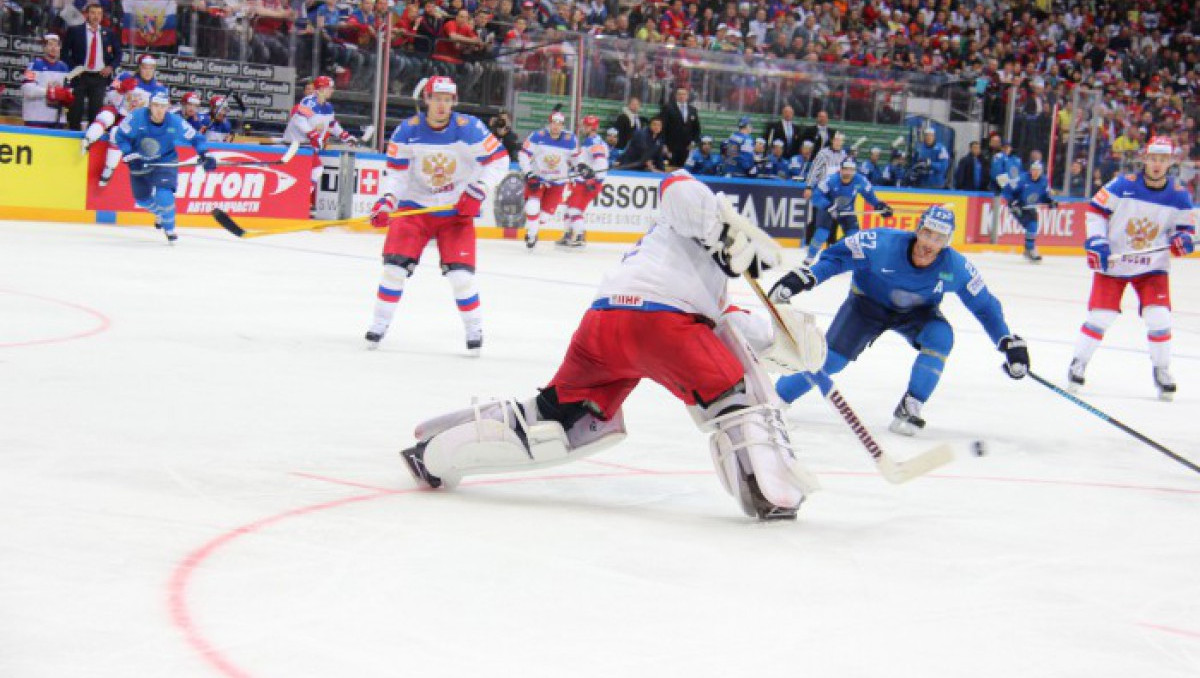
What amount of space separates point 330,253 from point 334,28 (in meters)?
3.93

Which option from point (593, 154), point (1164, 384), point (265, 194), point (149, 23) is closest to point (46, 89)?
point (149, 23)

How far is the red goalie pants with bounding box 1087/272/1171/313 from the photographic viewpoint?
27.6 feet

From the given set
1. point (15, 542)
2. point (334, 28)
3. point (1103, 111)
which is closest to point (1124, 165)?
point (1103, 111)

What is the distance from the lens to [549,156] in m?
17.0

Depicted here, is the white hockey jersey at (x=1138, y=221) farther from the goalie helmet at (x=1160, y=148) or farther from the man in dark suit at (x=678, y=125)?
the man in dark suit at (x=678, y=125)

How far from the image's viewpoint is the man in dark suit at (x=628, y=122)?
1844 centimetres

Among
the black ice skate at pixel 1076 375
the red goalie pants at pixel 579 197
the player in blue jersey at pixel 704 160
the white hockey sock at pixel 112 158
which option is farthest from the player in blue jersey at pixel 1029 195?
the black ice skate at pixel 1076 375

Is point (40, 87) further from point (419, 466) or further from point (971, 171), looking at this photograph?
point (971, 171)

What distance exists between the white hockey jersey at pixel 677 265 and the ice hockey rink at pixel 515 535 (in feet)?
2.14

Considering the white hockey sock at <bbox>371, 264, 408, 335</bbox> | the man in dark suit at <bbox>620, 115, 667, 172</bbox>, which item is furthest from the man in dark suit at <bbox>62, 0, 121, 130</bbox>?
the white hockey sock at <bbox>371, 264, 408, 335</bbox>

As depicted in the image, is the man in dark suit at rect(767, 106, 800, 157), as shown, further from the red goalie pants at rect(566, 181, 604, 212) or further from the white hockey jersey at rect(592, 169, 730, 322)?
the white hockey jersey at rect(592, 169, 730, 322)

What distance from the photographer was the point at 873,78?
20.9 metres

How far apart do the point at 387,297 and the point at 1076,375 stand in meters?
3.86

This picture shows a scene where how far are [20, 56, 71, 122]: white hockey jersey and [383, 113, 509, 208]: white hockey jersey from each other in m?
7.49
